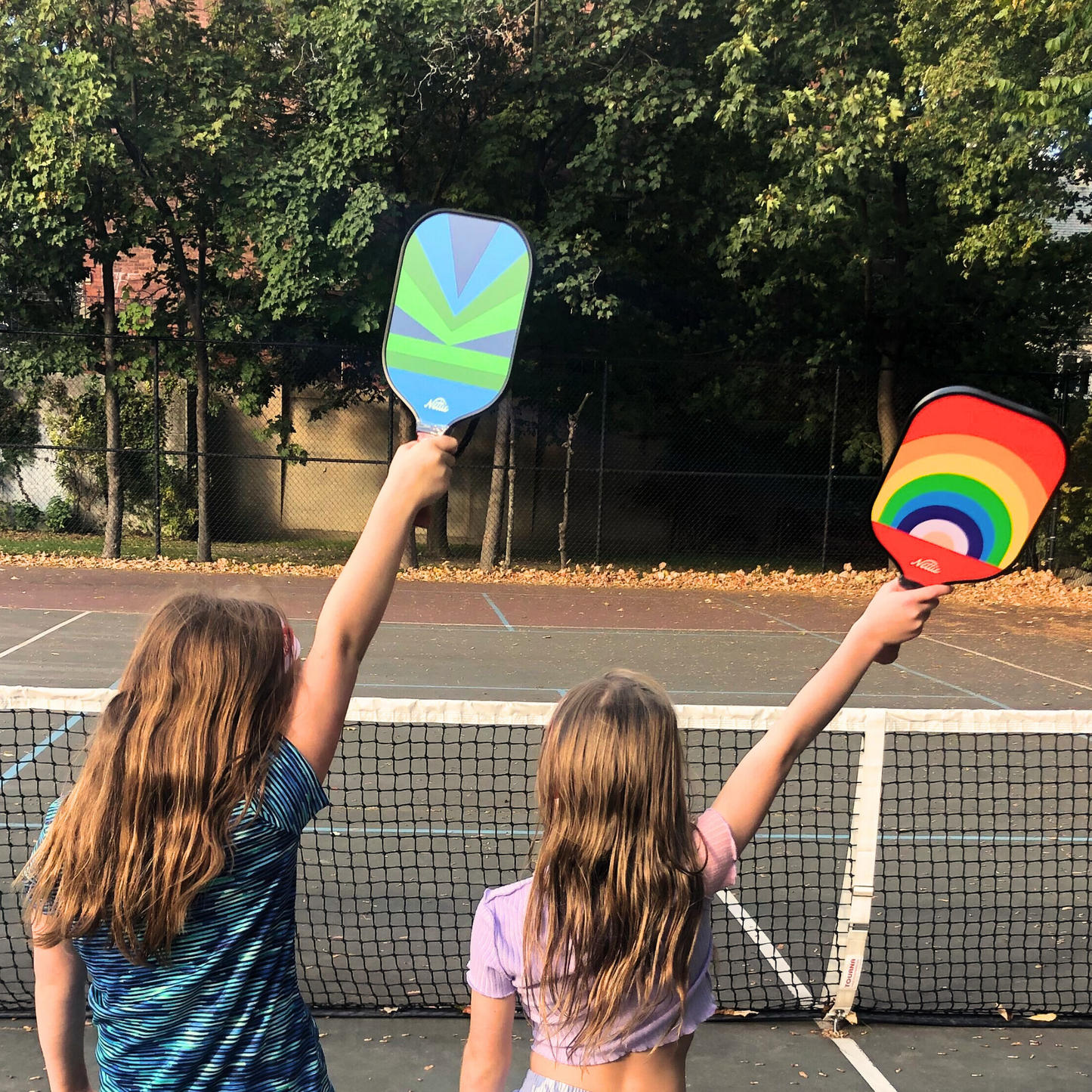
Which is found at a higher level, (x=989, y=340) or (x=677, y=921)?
(x=989, y=340)

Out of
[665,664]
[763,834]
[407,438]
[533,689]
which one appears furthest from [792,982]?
[407,438]

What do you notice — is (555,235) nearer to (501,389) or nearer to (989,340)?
(989,340)

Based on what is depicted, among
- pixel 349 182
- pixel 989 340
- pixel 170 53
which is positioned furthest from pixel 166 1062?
pixel 989 340

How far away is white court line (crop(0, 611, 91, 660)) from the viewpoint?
9719 millimetres

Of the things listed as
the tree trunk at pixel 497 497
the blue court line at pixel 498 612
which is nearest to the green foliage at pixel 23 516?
the tree trunk at pixel 497 497

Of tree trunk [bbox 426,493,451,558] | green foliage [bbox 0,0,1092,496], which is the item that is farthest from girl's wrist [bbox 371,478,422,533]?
tree trunk [bbox 426,493,451,558]

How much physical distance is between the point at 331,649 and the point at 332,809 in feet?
15.4

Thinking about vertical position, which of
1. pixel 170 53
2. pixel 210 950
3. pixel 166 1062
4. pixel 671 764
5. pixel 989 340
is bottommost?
pixel 166 1062

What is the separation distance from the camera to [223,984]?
164cm

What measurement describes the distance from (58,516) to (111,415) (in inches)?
221

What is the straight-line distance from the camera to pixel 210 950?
163 cm

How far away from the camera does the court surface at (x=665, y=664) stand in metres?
3.52

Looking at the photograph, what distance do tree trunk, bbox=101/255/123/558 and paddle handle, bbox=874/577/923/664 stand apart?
54.6 feet

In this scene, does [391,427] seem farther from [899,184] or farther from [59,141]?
[899,184]
